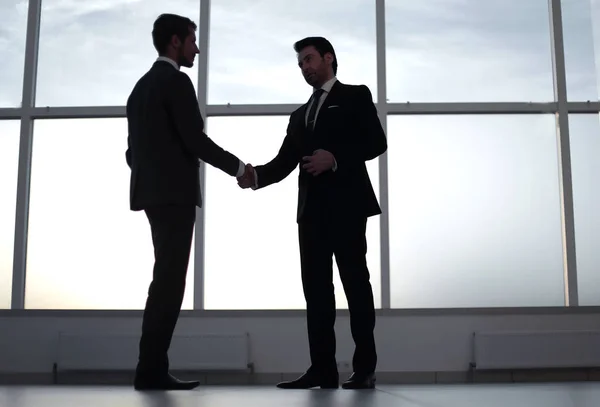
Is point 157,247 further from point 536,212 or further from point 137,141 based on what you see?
point 536,212

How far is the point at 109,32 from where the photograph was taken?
5.22 m

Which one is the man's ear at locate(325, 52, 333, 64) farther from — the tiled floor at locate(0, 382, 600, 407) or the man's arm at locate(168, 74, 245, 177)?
the tiled floor at locate(0, 382, 600, 407)

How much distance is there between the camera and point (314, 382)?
119 inches

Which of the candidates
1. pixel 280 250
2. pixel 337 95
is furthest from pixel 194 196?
pixel 280 250

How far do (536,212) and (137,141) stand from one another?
2.87 meters

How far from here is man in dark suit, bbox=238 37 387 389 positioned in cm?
305

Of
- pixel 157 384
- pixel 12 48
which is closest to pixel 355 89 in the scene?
pixel 157 384

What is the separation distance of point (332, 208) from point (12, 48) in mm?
3074

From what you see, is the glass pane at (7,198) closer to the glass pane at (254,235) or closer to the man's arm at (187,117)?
the glass pane at (254,235)

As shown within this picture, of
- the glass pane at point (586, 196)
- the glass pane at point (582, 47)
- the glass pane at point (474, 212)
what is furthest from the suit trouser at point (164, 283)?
the glass pane at point (582, 47)

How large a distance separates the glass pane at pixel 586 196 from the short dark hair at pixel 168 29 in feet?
9.48

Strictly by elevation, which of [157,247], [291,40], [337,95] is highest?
[291,40]

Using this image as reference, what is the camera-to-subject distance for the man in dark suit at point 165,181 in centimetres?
289

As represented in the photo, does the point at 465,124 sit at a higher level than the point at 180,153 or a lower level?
higher
